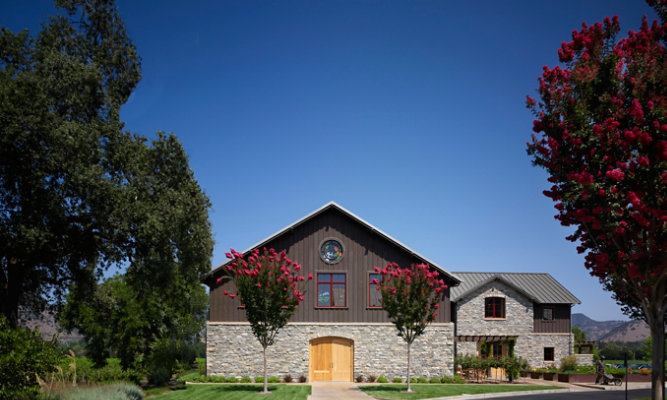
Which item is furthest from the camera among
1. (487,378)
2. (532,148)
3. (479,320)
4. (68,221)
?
(479,320)

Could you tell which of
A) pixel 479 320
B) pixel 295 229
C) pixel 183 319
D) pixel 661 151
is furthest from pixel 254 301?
pixel 479 320

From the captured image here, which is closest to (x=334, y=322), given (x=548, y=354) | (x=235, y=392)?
(x=235, y=392)

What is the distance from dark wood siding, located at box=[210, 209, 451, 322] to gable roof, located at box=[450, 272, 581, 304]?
986 centimetres

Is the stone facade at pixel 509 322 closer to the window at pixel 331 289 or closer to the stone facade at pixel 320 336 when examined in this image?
the stone facade at pixel 320 336

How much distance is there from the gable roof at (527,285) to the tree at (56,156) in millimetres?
24592

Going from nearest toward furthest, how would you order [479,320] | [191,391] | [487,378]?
[191,391], [487,378], [479,320]

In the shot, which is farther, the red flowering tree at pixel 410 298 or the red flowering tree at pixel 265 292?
the red flowering tree at pixel 410 298

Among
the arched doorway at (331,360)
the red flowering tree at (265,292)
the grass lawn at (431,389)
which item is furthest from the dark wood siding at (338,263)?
the red flowering tree at (265,292)

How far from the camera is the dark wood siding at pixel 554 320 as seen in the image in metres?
38.4

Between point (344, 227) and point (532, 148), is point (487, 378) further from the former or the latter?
point (532, 148)

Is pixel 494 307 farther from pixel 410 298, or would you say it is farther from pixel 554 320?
pixel 410 298

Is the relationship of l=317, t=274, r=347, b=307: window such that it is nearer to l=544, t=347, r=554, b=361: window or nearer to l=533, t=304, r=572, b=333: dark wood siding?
l=533, t=304, r=572, b=333: dark wood siding

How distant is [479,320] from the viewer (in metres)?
37.2

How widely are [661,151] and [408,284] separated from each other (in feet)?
48.0
